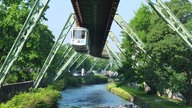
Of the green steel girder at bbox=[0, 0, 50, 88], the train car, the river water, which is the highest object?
the train car

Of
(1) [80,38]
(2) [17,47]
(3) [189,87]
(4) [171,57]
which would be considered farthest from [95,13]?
(1) [80,38]

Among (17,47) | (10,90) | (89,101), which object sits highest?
(17,47)

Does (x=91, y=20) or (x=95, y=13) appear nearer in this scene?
(x=95, y=13)

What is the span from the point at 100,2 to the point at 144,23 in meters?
32.3

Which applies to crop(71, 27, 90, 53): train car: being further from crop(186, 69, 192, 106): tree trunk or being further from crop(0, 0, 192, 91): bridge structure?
crop(186, 69, 192, 106): tree trunk

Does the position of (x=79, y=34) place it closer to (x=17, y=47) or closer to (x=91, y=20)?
(x=91, y=20)

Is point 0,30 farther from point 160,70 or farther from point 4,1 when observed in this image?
point 160,70

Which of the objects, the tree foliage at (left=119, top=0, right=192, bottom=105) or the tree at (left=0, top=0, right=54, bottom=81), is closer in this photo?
the tree foliage at (left=119, top=0, right=192, bottom=105)

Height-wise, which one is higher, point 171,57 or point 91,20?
point 91,20

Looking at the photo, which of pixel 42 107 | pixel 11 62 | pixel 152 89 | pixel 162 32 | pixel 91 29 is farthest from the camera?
pixel 152 89

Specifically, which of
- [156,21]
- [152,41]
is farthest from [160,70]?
[156,21]

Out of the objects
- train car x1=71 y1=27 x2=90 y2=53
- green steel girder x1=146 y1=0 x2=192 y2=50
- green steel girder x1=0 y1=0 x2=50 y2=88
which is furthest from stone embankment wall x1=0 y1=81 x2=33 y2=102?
green steel girder x1=146 y1=0 x2=192 y2=50

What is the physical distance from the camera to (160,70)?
41.4 meters

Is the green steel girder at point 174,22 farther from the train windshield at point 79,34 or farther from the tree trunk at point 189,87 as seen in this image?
the train windshield at point 79,34
